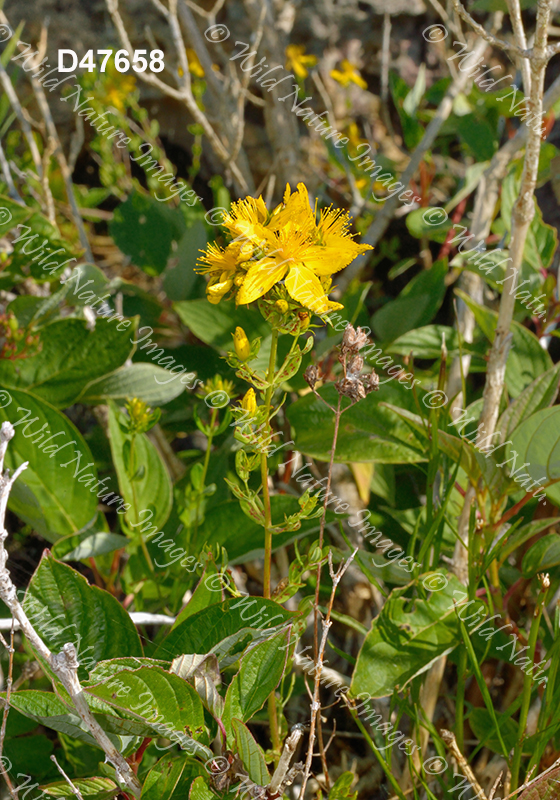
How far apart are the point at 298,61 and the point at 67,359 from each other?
1.21 metres

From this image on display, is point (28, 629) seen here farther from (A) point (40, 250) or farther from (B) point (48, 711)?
(A) point (40, 250)

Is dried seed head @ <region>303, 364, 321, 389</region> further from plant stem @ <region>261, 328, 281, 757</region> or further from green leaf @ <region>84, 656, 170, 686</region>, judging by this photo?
green leaf @ <region>84, 656, 170, 686</region>

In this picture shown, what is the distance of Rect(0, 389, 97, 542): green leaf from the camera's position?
1.07 meters

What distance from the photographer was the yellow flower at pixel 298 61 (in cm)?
189

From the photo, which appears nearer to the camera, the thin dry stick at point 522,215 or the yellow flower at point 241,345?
the yellow flower at point 241,345

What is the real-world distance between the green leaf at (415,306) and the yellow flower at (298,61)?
83 cm

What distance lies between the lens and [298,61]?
190 centimetres

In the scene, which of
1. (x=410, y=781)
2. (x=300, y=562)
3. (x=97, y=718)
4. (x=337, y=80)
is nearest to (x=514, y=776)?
(x=410, y=781)

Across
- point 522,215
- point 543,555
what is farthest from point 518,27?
point 543,555

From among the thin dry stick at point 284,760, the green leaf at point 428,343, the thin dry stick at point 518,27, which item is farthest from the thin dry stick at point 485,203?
the thin dry stick at point 284,760

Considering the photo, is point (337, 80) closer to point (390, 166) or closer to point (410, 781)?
point (390, 166)

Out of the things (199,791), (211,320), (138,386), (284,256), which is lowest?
(199,791)

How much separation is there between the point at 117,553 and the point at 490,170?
1.16 meters

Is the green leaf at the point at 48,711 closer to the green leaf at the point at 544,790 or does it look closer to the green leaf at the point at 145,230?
the green leaf at the point at 544,790
